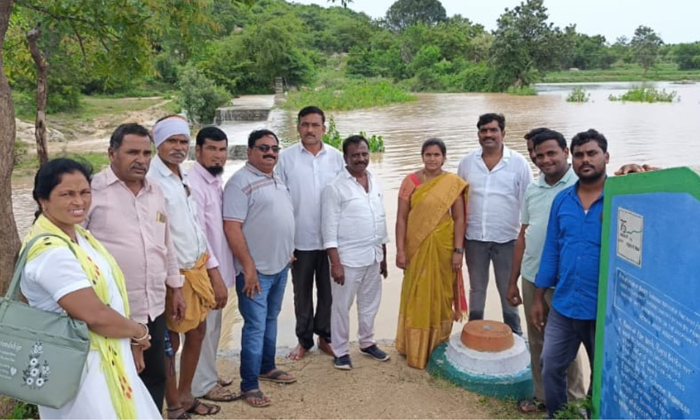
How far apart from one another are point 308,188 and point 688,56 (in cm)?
6562

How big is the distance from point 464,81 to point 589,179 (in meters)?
40.7

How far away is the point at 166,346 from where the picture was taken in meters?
2.75

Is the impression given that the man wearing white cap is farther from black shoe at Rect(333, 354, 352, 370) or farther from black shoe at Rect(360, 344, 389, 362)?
black shoe at Rect(360, 344, 389, 362)

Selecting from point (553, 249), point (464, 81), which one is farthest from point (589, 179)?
point (464, 81)

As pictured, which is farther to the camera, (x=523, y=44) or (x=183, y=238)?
(x=523, y=44)

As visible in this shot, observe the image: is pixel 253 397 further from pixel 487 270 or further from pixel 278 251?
pixel 487 270

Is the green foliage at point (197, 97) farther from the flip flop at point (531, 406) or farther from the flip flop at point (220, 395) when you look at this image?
the flip flop at point (531, 406)

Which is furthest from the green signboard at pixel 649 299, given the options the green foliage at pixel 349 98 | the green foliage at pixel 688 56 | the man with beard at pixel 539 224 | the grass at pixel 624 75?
the green foliage at pixel 688 56

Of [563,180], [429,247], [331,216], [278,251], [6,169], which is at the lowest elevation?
[429,247]

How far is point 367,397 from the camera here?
10.7ft

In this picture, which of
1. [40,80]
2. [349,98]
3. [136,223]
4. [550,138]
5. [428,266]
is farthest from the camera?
[349,98]

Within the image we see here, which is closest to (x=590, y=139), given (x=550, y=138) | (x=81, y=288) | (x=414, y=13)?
(x=550, y=138)

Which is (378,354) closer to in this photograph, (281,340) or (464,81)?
(281,340)

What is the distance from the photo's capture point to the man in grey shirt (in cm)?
302
